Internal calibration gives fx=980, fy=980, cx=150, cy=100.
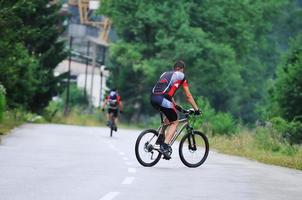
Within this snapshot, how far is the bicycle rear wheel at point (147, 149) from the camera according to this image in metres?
18.5

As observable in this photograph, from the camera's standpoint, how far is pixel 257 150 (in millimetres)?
26500

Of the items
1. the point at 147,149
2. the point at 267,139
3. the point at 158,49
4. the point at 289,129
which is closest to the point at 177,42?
the point at 158,49

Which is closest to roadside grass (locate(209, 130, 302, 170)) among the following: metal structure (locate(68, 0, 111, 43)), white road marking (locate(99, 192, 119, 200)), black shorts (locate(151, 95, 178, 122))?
black shorts (locate(151, 95, 178, 122))

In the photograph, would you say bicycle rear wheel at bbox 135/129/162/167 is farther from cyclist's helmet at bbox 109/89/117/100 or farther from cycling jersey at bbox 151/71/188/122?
cyclist's helmet at bbox 109/89/117/100

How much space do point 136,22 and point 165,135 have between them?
154ft

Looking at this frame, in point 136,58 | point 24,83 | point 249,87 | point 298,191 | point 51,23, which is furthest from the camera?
point 249,87

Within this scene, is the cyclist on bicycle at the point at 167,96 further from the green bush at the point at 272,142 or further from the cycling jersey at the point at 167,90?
the green bush at the point at 272,142

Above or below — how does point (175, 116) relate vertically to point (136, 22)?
below

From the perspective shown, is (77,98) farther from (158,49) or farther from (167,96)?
(167,96)

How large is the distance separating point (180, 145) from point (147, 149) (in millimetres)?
1116

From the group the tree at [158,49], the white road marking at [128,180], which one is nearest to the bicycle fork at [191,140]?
the white road marking at [128,180]

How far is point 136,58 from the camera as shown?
6438 cm

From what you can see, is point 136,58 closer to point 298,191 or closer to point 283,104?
point 283,104

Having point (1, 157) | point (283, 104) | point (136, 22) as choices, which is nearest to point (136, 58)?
point (136, 22)
